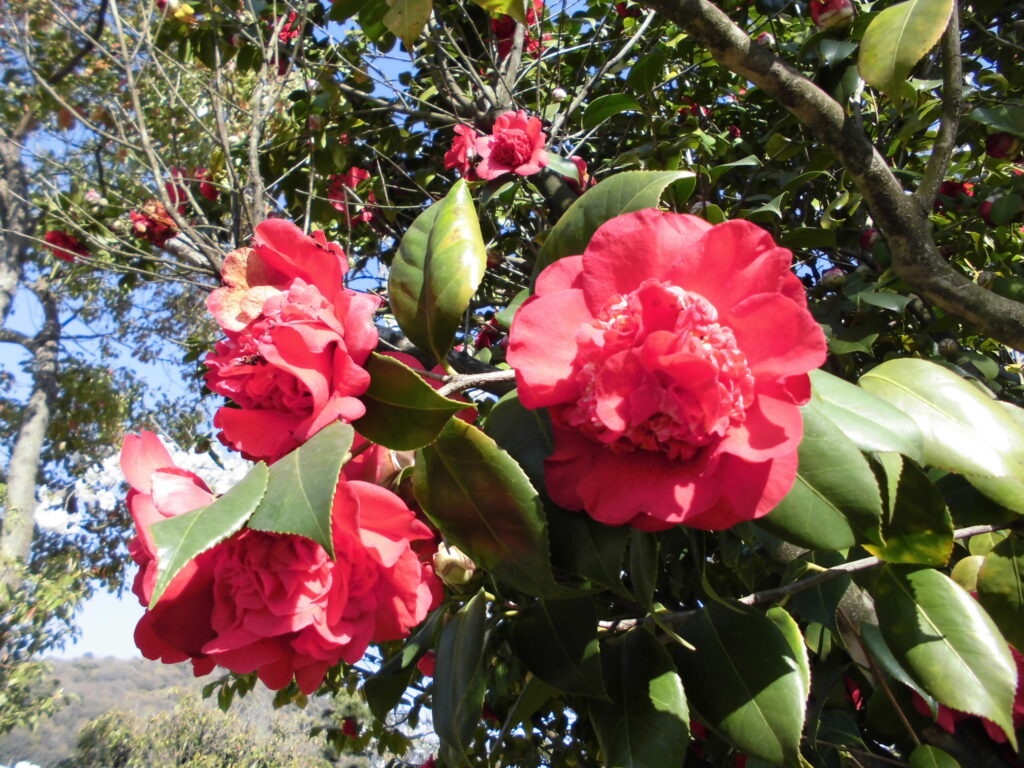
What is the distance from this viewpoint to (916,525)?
634 millimetres

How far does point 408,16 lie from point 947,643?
1.09 m

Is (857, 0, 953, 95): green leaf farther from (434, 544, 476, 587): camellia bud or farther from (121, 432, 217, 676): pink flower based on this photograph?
(121, 432, 217, 676): pink flower

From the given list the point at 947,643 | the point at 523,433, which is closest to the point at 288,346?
the point at 523,433

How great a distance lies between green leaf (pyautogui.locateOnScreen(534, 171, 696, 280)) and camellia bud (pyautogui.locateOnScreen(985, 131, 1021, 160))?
1279 mm

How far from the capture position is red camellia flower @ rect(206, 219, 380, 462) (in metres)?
0.56

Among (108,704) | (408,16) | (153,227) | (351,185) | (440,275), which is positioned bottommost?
(108,704)

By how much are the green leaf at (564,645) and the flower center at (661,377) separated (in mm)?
256

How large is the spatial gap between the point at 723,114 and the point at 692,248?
197 cm

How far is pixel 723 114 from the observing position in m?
2.31

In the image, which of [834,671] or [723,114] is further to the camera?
[723,114]

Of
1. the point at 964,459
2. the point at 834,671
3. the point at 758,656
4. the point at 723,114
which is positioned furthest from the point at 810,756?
the point at 723,114

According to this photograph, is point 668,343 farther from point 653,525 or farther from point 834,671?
point 834,671

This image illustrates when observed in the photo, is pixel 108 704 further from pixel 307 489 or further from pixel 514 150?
pixel 307 489

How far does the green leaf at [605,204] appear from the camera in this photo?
67 cm
